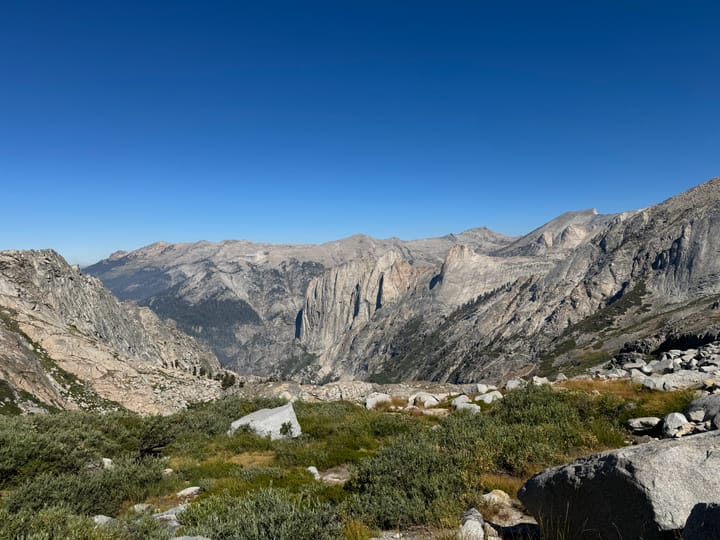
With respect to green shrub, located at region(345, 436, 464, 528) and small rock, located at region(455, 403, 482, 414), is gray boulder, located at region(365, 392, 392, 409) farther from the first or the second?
green shrub, located at region(345, 436, 464, 528)

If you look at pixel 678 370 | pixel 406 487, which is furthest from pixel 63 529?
pixel 678 370

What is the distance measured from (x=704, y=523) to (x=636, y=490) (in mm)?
1323

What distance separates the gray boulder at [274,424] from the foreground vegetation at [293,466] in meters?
0.69

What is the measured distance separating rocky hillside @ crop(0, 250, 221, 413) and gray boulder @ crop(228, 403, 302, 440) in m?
20.3

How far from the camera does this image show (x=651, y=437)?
12234 millimetres

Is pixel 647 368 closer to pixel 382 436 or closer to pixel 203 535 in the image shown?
pixel 382 436

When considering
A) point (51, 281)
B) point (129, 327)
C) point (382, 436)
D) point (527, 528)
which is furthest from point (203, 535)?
point (129, 327)

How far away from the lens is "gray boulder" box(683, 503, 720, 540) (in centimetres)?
391

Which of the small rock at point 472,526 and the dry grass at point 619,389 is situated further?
the dry grass at point 619,389

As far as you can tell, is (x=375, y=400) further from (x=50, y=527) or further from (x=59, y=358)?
(x=59, y=358)

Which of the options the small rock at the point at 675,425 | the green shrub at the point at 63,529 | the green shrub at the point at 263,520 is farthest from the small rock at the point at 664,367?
the green shrub at the point at 63,529

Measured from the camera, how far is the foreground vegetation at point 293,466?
287 inches

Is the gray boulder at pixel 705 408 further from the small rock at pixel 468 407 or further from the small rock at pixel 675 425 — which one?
the small rock at pixel 468 407

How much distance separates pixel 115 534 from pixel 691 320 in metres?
172
